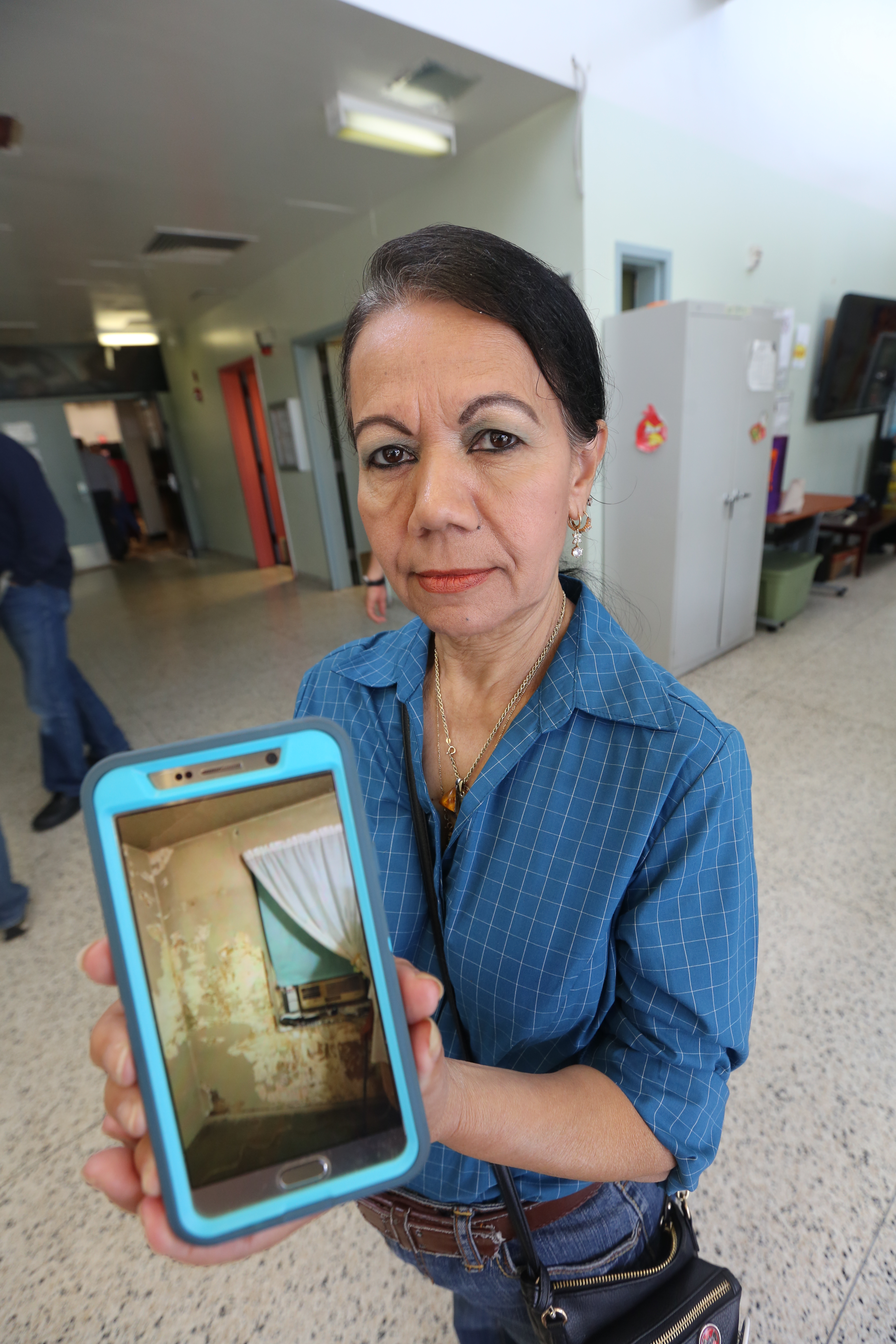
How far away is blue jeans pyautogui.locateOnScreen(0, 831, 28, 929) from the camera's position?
1.99 m

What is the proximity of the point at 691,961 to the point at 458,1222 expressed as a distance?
16.5 inches

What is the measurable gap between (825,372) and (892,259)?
6.43 ft

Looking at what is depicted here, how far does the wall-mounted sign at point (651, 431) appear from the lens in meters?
2.97

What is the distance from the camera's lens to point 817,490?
5.57m

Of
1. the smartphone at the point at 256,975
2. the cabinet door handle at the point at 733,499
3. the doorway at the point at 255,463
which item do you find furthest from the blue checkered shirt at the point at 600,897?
the doorway at the point at 255,463

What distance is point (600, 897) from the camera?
0.60 m

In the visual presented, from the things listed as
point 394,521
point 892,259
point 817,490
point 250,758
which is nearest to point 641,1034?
point 250,758

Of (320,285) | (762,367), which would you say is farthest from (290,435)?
(762,367)

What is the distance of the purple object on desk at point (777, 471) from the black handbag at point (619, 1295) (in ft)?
14.5

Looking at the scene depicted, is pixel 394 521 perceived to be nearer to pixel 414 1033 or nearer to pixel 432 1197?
pixel 414 1033

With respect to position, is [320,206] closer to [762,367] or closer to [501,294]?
[762,367]

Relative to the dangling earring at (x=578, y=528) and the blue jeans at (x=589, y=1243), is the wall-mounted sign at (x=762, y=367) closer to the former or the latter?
the dangling earring at (x=578, y=528)

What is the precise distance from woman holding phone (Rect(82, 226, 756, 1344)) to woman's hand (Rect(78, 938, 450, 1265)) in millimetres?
37

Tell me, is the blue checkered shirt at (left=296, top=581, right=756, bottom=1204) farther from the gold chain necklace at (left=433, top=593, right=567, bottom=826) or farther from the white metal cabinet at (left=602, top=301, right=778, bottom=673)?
the white metal cabinet at (left=602, top=301, right=778, bottom=673)
